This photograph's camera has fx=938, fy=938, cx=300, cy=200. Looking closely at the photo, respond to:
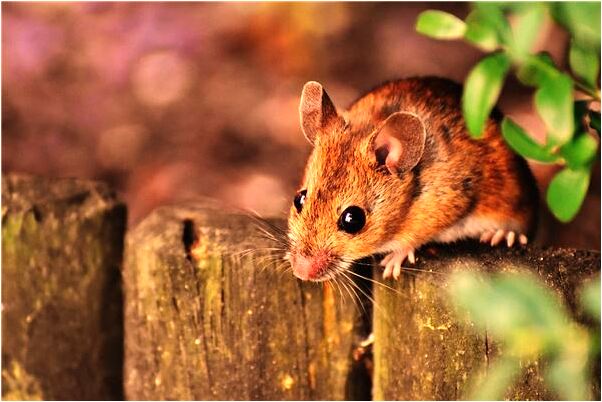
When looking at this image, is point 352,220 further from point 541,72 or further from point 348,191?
point 541,72

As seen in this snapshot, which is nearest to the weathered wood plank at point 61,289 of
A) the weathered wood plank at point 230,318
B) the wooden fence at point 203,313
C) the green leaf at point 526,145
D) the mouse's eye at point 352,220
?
the wooden fence at point 203,313

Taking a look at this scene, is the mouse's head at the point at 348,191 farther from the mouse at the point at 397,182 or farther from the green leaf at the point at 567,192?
the green leaf at the point at 567,192

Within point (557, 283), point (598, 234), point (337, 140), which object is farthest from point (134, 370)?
point (598, 234)

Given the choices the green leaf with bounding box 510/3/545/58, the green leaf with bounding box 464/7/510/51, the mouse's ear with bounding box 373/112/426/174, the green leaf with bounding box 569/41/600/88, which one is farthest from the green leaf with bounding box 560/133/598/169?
the mouse's ear with bounding box 373/112/426/174

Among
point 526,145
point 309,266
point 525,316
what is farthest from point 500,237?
point 525,316

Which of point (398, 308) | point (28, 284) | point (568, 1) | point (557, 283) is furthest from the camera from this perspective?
point (28, 284)

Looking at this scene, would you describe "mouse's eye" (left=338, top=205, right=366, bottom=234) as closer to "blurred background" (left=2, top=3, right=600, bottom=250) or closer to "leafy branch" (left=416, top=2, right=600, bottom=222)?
"leafy branch" (left=416, top=2, right=600, bottom=222)

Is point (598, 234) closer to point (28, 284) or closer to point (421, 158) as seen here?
point (421, 158)
